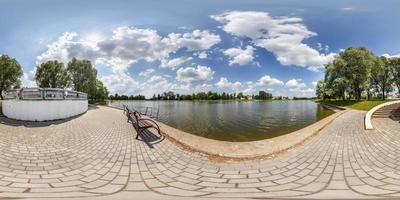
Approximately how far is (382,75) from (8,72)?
7061 cm

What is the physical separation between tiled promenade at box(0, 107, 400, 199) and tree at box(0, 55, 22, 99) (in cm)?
3958

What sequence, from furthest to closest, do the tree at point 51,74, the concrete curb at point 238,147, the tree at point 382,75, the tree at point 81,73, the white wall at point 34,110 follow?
the tree at point 382,75 → the tree at point 51,74 → the tree at point 81,73 → the white wall at point 34,110 → the concrete curb at point 238,147

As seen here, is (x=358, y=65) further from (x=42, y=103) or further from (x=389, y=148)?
(x=42, y=103)

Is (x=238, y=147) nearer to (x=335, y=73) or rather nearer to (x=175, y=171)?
(x=175, y=171)

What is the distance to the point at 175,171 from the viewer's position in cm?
584

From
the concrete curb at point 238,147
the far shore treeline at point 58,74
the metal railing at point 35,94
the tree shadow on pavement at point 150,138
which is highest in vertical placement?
the far shore treeline at point 58,74

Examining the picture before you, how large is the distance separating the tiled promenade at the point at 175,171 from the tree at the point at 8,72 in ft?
130

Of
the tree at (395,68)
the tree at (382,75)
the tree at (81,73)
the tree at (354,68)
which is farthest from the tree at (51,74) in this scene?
the tree at (395,68)

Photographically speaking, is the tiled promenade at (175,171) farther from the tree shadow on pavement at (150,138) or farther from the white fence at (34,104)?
the white fence at (34,104)

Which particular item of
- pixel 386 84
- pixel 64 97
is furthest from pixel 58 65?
pixel 386 84

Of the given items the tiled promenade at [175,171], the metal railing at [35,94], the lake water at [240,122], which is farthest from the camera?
the lake water at [240,122]

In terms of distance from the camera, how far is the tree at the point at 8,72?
39.9 m

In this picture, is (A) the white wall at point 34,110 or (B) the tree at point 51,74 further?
(B) the tree at point 51,74

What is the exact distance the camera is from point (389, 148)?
8.09 meters
